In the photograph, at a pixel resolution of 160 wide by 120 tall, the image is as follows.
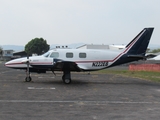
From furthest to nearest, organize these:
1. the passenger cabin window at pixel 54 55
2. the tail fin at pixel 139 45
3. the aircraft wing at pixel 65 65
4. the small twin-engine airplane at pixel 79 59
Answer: the tail fin at pixel 139 45, the passenger cabin window at pixel 54 55, the small twin-engine airplane at pixel 79 59, the aircraft wing at pixel 65 65

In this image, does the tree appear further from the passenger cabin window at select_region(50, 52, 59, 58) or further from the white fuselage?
the passenger cabin window at select_region(50, 52, 59, 58)

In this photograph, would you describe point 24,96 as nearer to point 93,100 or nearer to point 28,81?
point 93,100

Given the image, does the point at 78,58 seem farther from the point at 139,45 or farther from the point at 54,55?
the point at 139,45

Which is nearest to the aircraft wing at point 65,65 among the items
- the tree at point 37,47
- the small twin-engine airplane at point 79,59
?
the small twin-engine airplane at point 79,59

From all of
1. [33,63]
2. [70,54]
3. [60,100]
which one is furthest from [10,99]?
[70,54]

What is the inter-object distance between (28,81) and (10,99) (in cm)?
786

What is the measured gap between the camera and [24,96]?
41.2 ft

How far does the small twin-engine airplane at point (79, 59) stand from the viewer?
18672 millimetres

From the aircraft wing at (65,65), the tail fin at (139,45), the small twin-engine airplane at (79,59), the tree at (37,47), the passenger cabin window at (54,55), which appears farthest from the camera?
the tree at (37,47)

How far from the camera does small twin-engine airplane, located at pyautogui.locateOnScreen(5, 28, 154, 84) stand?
18.7 metres

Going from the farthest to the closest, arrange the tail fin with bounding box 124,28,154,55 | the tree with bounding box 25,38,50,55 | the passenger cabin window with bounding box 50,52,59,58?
the tree with bounding box 25,38,50,55 → the tail fin with bounding box 124,28,154,55 → the passenger cabin window with bounding box 50,52,59,58

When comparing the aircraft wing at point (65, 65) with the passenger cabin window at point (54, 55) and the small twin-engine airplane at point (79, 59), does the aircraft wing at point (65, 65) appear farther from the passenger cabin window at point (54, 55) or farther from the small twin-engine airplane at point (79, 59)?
the passenger cabin window at point (54, 55)

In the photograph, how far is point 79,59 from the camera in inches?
773

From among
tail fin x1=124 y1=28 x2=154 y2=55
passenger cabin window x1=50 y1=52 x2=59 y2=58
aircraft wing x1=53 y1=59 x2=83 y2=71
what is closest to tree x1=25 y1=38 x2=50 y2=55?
tail fin x1=124 y1=28 x2=154 y2=55
